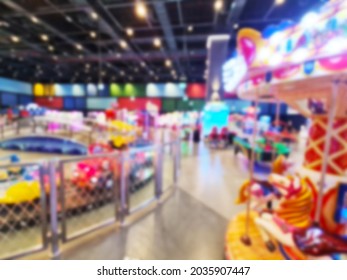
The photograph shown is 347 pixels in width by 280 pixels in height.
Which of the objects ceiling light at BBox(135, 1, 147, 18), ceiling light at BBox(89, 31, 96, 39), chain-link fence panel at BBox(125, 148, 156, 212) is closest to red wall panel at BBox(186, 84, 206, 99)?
ceiling light at BBox(89, 31, 96, 39)

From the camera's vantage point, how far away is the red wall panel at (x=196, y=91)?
49.4 feet

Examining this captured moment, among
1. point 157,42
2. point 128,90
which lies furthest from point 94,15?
point 128,90

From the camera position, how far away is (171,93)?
15.4 metres

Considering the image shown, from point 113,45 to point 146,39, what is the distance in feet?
4.80

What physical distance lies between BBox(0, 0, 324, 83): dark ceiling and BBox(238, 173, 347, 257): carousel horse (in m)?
2.33

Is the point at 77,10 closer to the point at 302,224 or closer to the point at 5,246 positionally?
the point at 5,246

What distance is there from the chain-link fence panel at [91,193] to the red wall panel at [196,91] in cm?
1266

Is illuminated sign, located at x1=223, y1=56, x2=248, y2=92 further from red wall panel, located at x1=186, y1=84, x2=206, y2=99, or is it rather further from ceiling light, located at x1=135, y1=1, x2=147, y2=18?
red wall panel, located at x1=186, y1=84, x2=206, y2=99

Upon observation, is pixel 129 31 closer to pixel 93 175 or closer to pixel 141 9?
pixel 141 9

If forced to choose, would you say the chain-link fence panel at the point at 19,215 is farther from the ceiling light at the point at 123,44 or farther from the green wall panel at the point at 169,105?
the green wall panel at the point at 169,105

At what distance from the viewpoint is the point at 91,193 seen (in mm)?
3117

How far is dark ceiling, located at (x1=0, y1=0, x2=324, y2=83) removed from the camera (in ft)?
14.6

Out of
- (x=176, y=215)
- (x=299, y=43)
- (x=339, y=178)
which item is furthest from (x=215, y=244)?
(x=299, y=43)

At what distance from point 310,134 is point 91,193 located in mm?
2951
